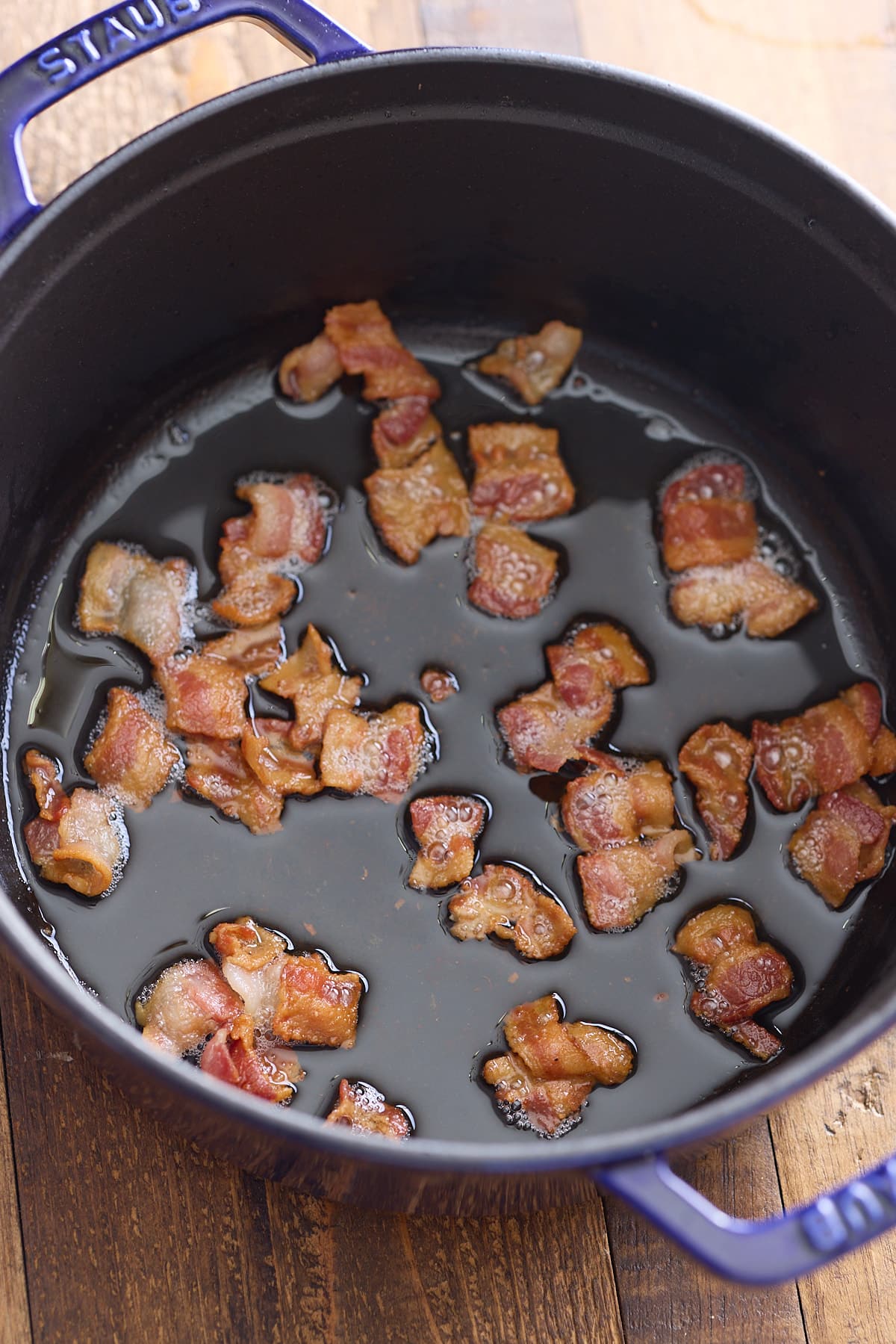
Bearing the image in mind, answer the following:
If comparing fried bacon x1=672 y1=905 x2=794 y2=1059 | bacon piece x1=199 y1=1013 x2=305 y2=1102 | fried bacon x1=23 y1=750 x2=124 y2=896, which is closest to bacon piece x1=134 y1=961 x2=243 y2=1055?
bacon piece x1=199 y1=1013 x2=305 y2=1102

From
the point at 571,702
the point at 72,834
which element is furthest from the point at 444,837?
the point at 72,834

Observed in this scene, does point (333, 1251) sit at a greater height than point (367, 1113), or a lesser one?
lesser

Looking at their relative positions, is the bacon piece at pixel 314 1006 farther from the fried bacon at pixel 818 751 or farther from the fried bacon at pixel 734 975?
the fried bacon at pixel 818 751

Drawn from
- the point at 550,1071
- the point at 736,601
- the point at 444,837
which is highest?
the point at 736,601

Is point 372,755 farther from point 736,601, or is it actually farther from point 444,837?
point 736,601

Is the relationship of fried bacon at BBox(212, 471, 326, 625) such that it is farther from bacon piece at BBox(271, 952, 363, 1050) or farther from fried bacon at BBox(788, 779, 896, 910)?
fried bacon at BBox(788, 779, 896, 910)

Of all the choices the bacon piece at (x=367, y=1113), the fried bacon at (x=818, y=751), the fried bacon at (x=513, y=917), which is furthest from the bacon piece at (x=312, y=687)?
the fried bacon at (x=818, y=751)
